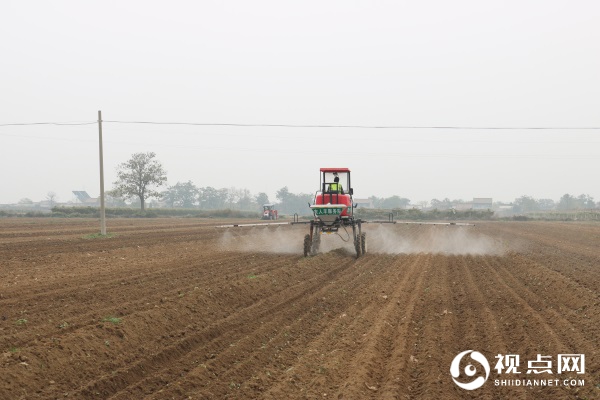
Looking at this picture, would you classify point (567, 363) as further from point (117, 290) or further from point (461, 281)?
point (117, 290)

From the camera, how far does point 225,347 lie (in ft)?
28.1

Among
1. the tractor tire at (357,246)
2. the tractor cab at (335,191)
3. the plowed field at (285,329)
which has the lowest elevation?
the plowed field at (285,329)

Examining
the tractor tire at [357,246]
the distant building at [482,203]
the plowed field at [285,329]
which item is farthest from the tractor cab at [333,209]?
the distant building at [482,203]

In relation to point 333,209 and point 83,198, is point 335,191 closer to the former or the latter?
point 333,209

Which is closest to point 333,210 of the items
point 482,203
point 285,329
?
point 285,329

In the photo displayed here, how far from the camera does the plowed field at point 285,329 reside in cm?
682

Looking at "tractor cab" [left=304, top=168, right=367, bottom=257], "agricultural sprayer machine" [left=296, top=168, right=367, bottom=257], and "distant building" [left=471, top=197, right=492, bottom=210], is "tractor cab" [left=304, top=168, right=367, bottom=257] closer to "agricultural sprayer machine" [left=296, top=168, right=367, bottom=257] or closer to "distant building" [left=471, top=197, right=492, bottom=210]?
"agricultural sprayer machine" [left=296, top=168, right=367, bottom=257]

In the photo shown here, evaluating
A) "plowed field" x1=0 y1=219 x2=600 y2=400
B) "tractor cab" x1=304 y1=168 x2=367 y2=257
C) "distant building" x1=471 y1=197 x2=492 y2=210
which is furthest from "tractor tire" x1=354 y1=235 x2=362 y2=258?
"distant building" x1=471 y1=197 x2=492 y2=210

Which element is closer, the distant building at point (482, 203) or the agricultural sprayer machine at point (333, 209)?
the agricultural sprayer machine at point (333, 209)

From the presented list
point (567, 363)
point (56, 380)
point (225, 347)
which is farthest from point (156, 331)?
point (567, 363)

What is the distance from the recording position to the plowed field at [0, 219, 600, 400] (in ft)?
22.4

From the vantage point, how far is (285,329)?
9609mm

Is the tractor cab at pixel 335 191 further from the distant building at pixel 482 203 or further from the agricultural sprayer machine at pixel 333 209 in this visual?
the distant building at pixel 482 203

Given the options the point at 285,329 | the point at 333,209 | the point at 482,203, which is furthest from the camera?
the point at 482,203
